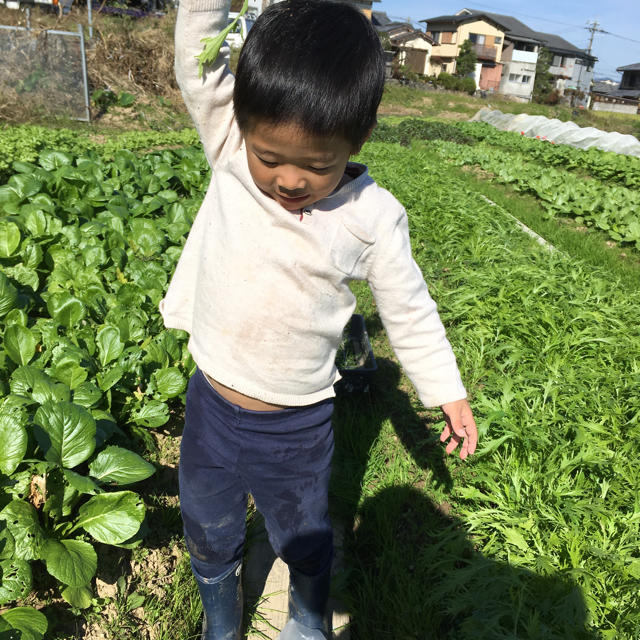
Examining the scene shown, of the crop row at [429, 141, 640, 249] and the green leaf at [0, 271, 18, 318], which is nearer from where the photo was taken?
the green leaf at [0, 271, 18, 318]

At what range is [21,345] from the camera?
2.33 metres

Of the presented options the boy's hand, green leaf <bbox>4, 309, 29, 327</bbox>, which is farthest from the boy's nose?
green leaf <bbox>4, 309, 29, 327</bbox>

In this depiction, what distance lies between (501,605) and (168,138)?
34.1ft

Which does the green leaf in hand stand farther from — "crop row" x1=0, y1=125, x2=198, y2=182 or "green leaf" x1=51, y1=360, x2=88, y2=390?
"crop row" x1=0, y1=125, x2=198, y2=182

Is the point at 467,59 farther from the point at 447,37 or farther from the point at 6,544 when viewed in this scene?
the point at 6,544

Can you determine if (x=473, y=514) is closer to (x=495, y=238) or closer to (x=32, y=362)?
(x=32, y=362)

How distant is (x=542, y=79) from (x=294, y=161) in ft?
197

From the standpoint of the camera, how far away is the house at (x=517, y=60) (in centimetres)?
5275

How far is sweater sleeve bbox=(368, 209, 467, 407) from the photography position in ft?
4.74

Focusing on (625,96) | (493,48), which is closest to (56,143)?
(493,48)

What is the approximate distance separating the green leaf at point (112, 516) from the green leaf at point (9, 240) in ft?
6.67

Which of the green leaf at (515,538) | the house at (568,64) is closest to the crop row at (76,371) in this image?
the green leaf at (515,538)

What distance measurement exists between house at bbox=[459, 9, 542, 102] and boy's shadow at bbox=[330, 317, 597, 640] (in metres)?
56.4

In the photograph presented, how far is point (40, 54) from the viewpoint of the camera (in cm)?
1180
